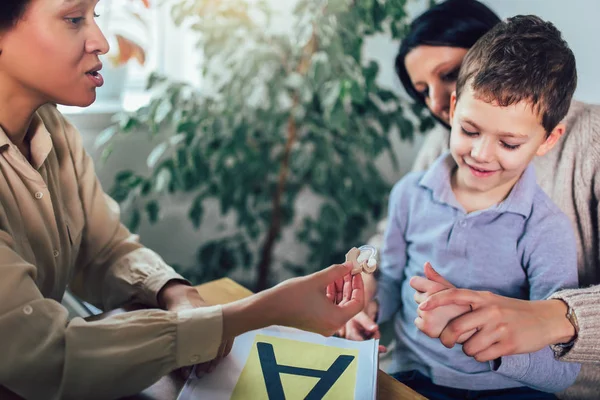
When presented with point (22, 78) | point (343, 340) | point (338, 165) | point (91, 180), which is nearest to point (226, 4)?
point (338, 165)

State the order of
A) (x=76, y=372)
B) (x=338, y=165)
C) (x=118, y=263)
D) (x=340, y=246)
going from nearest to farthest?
(x=76, y=372), (x=118, y=263), (x=338, y=165), (x=340, y=246)

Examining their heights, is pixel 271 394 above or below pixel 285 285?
below

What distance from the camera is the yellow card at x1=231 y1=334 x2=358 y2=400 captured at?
2.28 feet

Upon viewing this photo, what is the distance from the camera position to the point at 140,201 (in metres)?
2.09

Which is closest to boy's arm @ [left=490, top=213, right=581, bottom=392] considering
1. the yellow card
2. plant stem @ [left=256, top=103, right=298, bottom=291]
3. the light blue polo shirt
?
the light blue polo shirt

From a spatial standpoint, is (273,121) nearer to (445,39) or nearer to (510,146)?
(445,39)

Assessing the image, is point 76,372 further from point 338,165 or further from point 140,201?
point 140,201

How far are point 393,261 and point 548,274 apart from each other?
→ 28cm

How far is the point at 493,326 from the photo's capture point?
69 centimetres

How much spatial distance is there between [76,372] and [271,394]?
229mm

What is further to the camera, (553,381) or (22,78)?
(553,381)

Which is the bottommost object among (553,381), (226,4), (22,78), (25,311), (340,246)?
(340,246)

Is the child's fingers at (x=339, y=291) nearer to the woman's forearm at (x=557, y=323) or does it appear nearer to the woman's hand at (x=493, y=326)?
the woman's hand at (x=493, y=326)

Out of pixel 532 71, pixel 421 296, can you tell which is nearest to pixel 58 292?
pixel 421 296
